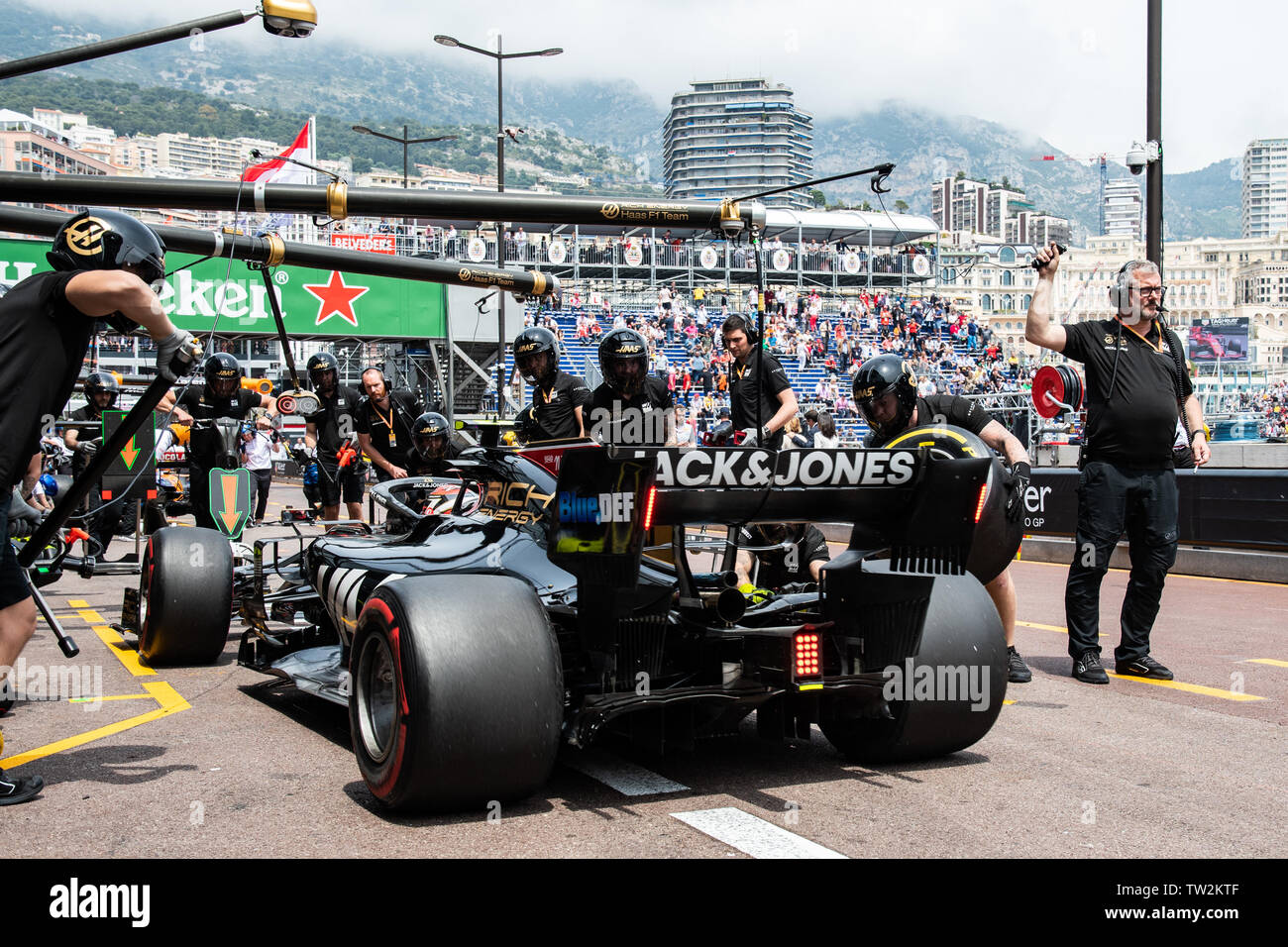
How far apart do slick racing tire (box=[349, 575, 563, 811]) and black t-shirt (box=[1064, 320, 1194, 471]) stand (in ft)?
13.0

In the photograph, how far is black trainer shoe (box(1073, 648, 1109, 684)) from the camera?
6.68 meters

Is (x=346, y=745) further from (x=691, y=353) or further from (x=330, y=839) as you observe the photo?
(x=691, y=353)

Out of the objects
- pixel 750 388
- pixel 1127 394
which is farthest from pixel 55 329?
pixel 1127 394

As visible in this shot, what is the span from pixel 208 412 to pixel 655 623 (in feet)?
20.0

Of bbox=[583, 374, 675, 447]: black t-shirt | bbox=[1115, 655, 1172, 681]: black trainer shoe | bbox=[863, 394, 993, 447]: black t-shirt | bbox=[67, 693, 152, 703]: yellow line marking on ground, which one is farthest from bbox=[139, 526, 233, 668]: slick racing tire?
bbox=[1115, 655, 1172, 681]: black trainer shoe

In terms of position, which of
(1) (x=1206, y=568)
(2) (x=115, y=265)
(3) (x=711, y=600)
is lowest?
(1) (x=1206, y=568)

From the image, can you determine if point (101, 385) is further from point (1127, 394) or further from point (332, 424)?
point (1127, 394)

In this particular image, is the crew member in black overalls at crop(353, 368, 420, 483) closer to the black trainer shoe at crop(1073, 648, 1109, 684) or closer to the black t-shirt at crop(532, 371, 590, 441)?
the black t-shirt at crop(532, 371, 590, 441)

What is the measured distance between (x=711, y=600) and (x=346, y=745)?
5.88ft

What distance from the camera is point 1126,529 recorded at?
6.86 meters
